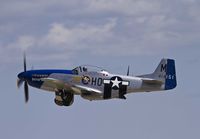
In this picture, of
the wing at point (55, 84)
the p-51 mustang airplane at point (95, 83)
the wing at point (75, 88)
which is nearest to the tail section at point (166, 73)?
the p-51 mustang airplane at point (95, 83)

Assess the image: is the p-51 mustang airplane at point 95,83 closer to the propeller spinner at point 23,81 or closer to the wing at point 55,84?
the wing at point 55,84

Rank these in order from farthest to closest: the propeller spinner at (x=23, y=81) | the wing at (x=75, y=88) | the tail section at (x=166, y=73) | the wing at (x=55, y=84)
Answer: the propeller spinner at (x=23, y=81), the tail section at (x=166, y=73), the wing at (x=75, y=88), the wing at (x=55, y=84)

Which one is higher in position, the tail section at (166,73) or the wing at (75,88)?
the tail section at (166,73)

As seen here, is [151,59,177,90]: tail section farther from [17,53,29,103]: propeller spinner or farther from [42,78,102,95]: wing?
[17,53,29,103]: propeller spinner

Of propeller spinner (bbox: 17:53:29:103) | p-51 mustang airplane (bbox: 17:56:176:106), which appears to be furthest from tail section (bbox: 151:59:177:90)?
propeller spinner (bbox: 17:53:29:103)

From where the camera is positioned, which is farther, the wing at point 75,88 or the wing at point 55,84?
the wing at point 75,88

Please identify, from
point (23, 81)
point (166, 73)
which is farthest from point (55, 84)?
point (166, 73)

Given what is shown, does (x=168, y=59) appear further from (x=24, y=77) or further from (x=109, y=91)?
(x=24, y=77)

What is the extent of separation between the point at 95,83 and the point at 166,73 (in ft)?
14.9

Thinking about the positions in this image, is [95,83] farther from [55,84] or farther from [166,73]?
[166,73]

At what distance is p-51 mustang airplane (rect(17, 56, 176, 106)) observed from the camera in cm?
5078

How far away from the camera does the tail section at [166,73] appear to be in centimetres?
5119

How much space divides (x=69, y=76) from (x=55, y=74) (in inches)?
35.8

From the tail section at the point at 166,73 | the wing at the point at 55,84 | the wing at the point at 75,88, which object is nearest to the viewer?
the wing at the point at 55,84
